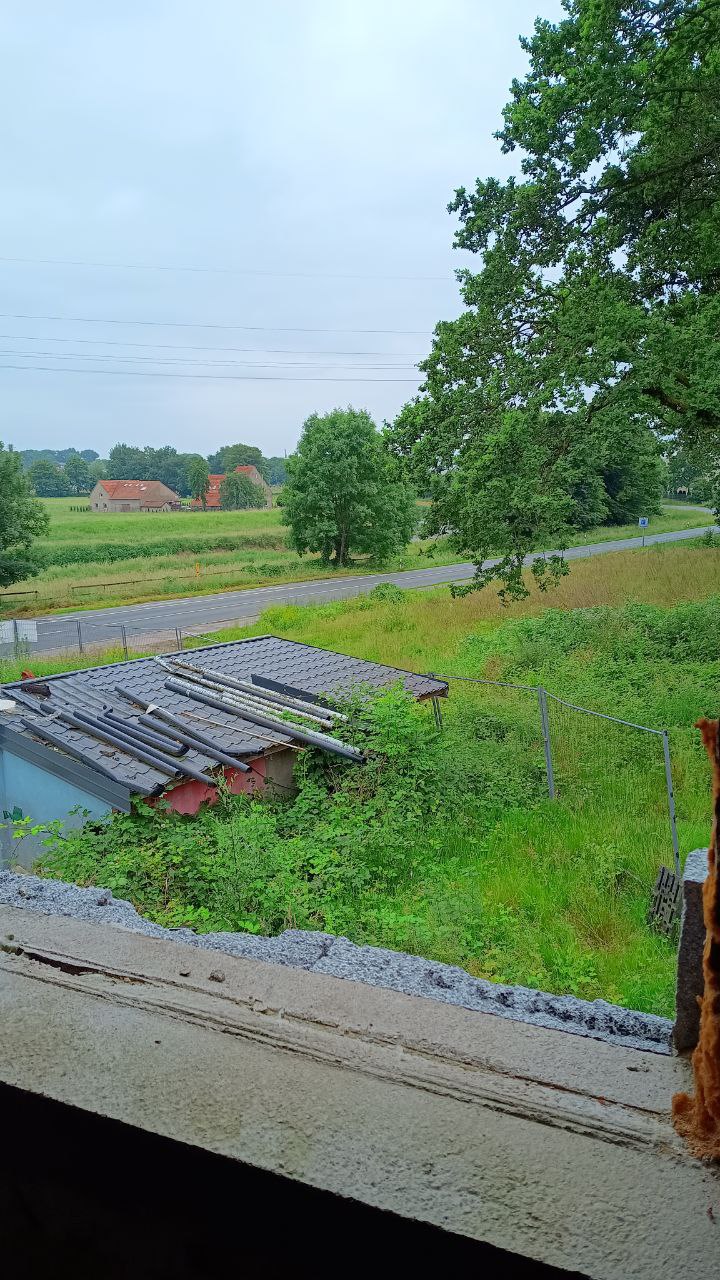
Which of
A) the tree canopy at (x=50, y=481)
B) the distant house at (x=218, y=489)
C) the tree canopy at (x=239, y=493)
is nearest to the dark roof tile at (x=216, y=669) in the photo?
the tree canopy at (x=239, y=493)

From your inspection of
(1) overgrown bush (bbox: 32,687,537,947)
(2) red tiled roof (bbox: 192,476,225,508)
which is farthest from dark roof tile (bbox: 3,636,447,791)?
(2) red tiled roof (bbox: 192,476,225,508)

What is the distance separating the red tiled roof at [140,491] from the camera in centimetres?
6806

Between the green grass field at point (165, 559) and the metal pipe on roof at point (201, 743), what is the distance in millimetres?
15525

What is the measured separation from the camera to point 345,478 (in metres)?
34.1

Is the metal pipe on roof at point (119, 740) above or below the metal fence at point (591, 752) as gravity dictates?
above

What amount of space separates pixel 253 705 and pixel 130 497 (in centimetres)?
6411

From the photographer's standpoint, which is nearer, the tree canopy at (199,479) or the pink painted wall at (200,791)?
the pink painted wall at (200,791)

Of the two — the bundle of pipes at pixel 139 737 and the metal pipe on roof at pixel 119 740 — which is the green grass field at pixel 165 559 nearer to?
the bundle of pipes at pixel 139 737

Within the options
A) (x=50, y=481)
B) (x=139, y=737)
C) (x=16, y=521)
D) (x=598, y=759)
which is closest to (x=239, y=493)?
(x=50, y=481)

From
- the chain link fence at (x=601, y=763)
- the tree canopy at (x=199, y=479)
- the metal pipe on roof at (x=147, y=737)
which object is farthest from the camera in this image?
the tree canopy at (x=199, y=479)

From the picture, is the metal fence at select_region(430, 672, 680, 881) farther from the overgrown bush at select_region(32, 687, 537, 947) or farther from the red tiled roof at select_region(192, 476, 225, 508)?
the red tiled roof at select_region(192, 476, 225, 508)

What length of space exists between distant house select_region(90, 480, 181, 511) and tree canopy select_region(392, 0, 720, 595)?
60.2 meters

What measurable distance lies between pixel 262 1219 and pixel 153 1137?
0.55ft

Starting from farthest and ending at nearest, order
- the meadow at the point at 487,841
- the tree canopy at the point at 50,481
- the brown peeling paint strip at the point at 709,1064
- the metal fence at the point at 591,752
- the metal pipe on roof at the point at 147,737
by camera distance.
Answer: the tree canopy at the point at 50,481 < the metal fence at the point at 591,752 < the metal pipe on roof at the point at 147,737 < the meadow at the point at 487,841 < the brown peeling paint strip at the point at 709,1064
